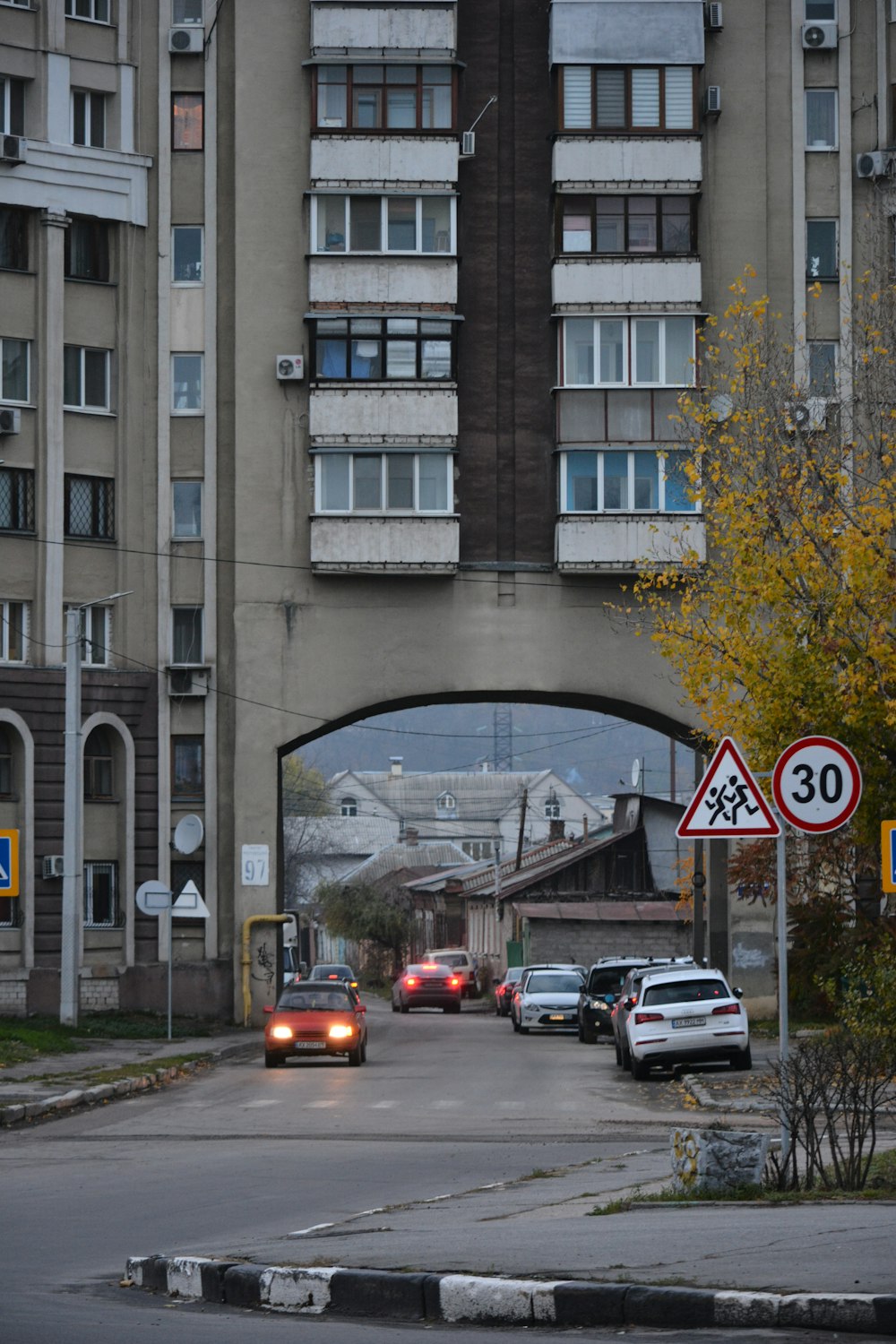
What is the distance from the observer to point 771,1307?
28.3ft

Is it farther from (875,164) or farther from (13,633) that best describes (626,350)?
(13,633)

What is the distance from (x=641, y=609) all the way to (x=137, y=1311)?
35.6m

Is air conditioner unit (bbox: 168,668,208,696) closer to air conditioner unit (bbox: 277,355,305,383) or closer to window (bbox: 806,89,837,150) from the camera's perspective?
air conditioner unit (bbox: 277,355,305,383)

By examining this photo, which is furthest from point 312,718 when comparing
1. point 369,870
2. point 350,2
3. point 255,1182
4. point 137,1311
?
point 369,870

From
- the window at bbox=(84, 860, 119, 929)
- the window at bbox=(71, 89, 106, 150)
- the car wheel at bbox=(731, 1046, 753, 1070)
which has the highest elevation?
the window at bbox=(71, 89, 106, 150)

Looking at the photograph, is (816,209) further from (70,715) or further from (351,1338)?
(351,1338)

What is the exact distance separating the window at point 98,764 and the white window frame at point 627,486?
1143 cm

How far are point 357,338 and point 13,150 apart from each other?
8.44m

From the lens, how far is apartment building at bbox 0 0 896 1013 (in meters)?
44.8

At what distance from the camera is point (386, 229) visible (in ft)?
149

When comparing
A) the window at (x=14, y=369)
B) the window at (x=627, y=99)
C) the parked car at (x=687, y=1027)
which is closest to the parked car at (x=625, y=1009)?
the parked car at (x=687, y=1027)

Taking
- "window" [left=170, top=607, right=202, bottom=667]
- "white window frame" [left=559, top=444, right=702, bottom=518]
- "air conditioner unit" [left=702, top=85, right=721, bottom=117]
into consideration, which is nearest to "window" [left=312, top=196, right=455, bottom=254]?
"white window frame" [left=559, top=444, right=702, bottom=518]

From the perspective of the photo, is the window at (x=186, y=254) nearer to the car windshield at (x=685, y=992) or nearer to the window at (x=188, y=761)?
the window at (x=188, y=761)

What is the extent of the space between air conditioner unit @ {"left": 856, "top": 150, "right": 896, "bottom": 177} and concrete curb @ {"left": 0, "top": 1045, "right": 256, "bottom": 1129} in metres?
25.0
